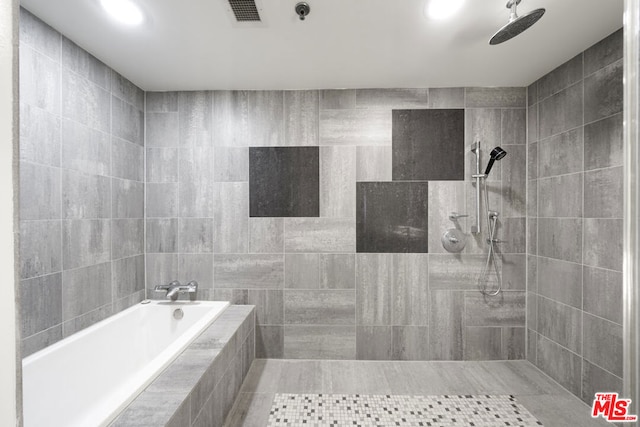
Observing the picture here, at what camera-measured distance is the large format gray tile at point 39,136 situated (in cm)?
153

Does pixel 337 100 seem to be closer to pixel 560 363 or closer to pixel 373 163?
pixel 373 163

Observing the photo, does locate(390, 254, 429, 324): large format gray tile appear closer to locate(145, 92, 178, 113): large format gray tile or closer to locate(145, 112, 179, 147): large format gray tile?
locate(145, 112, 179, 147): large format gray tile

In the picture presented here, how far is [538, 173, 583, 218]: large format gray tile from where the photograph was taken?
2002mm

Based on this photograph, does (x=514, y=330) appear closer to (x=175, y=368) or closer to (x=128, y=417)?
(x=175, y=368)

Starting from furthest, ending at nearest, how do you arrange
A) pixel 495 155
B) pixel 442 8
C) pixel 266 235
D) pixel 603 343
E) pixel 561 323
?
pixel 266 235
pixel 495 155
pixel 561 323
pixel 603 343
pixel 442 8

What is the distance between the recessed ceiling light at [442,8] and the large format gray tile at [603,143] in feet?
3.80

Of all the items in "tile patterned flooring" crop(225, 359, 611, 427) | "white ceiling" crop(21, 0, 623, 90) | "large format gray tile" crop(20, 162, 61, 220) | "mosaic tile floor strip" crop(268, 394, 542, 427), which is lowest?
"mosaic tile floor strip" crop(268, 394, 542, 427)

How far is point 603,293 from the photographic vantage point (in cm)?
181

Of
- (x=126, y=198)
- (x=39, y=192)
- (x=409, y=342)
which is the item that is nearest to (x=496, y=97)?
(x=409, y=342)

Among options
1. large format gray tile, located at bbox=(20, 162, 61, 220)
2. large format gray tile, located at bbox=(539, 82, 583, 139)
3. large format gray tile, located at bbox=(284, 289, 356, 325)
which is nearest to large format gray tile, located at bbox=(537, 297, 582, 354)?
large format gray tile, located at bbox=(539, 82, 583, 139)

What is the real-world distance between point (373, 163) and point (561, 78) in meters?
1.50

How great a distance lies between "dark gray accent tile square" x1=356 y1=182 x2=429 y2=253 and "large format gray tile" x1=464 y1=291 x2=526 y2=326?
62 cm

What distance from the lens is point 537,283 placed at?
237cm

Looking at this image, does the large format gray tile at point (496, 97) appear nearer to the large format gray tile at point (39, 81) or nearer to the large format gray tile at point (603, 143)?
the large format gray tile at point (603, 143)
